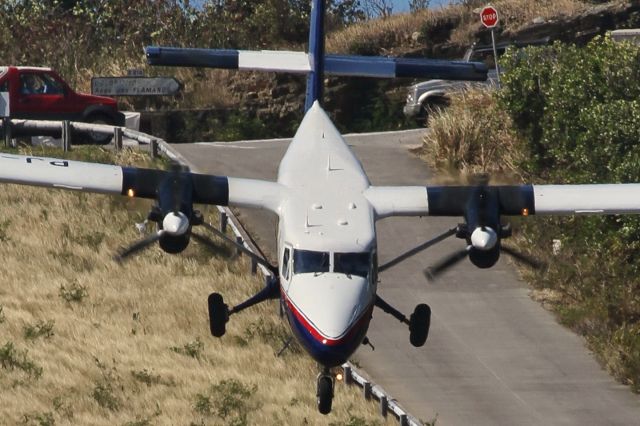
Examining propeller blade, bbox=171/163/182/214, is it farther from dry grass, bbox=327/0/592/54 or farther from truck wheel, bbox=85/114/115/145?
dry grass, bbox=327/0/592/54

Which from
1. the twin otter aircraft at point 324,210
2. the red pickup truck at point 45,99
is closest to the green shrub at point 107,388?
Result: the twin otter aircraft at point 324,210

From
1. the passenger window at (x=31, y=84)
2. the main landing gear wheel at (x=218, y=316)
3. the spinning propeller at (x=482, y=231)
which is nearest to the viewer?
the spinning propeller at (x=482, y=231)

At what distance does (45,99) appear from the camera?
4653cm

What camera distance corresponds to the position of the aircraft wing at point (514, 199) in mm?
24375

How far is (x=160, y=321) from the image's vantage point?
37781mm

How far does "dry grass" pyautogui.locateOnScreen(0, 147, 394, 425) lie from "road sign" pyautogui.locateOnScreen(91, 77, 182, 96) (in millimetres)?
3641

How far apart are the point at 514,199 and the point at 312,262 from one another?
14.8 ft

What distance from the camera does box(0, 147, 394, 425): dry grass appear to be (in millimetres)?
33791

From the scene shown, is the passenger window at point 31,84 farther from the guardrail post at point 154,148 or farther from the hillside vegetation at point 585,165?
the hillside vegetation at point 585,165

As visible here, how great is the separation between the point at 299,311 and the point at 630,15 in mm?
39341

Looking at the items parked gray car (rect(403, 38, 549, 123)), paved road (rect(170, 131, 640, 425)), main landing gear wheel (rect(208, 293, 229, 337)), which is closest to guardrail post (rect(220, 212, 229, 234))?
paved road (rect(170, 131, 640, 425))

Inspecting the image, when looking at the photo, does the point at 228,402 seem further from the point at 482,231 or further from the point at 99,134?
the point at 99,134

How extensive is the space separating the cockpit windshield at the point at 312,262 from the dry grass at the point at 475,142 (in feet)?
70.0

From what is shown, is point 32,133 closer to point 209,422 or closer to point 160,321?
point 160,321
